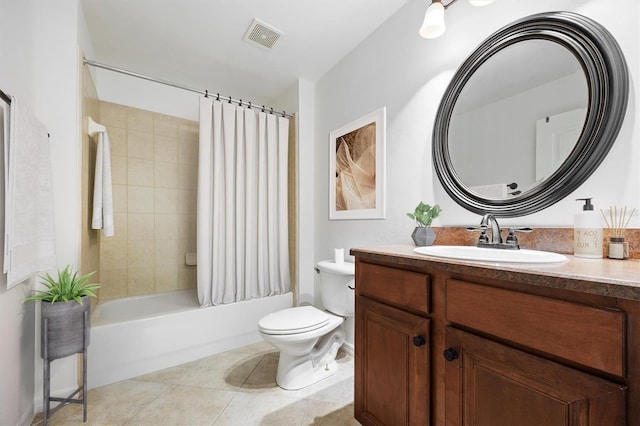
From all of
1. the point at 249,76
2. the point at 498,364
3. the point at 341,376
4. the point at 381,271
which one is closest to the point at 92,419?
the point at 341,376

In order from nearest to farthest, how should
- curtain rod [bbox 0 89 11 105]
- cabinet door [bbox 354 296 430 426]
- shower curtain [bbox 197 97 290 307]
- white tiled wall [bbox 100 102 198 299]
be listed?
cabinet door [bbox 354 296 430 426]
curtain rod [bbox 0 89 11 105]
shower curtain [bbox 197 97 290 307]
white tiled wall [bbox 100 102 198 299]

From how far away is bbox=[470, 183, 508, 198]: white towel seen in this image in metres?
1.19

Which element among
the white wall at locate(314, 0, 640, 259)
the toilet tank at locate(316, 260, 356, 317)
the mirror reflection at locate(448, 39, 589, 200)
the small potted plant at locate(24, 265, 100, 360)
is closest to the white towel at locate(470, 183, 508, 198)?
the mirror reflection at locate(448, 39, 589, 200)

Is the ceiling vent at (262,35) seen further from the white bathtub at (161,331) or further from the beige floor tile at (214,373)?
the beige floor tile at (214,373)

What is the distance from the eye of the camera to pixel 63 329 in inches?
51.3

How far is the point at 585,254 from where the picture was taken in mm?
868

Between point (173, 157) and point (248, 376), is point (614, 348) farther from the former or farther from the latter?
point (173, 157)

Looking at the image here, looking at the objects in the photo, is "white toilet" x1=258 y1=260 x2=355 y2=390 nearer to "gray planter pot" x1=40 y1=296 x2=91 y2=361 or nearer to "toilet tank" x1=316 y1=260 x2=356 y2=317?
"toilet tank" x1=316 y1=260 x2=356 y2=317

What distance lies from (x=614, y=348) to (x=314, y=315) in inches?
56.9

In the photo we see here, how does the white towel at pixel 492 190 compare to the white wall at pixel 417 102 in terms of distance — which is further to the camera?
the white towel at pixel 492 190

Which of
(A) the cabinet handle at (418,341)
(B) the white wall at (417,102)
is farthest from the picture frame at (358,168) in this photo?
(A) the cabinet handle at (418,341)

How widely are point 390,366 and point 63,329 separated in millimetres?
1565

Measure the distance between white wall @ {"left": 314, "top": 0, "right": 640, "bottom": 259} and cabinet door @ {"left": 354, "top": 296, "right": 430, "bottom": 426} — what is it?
2.12ft

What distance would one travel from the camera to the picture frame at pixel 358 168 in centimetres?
184
